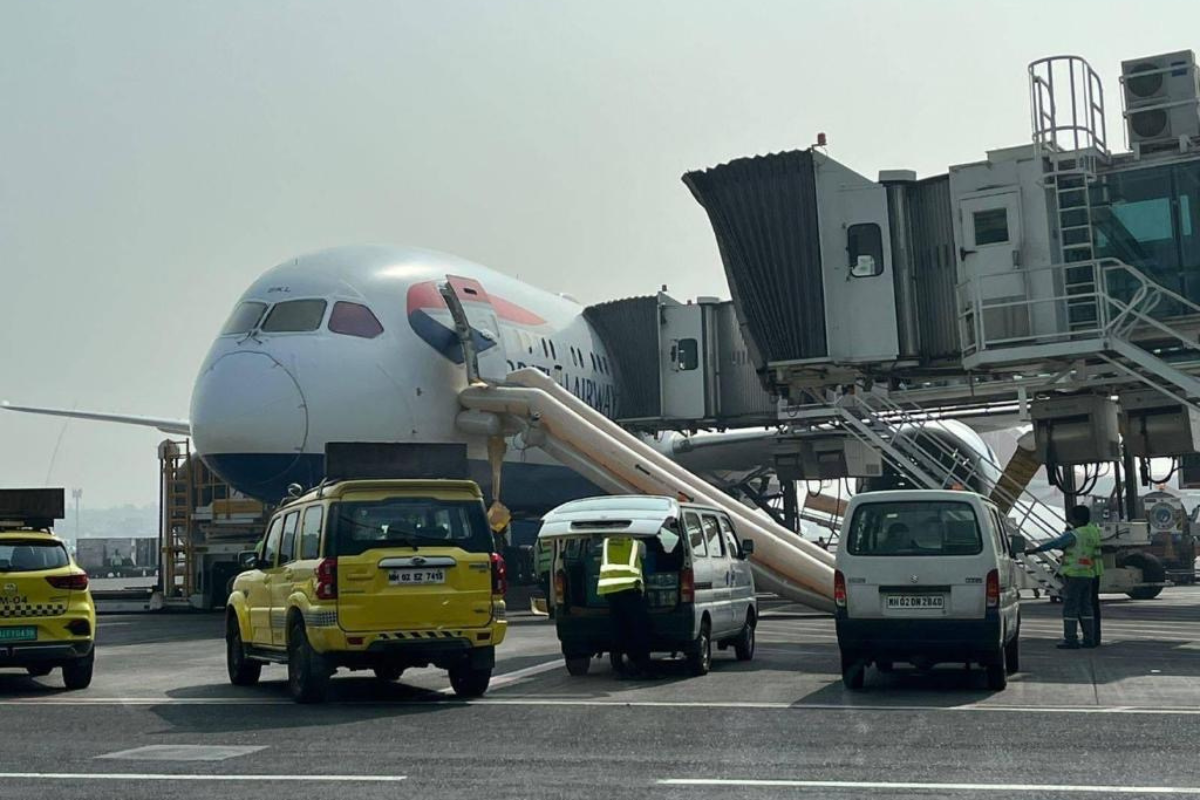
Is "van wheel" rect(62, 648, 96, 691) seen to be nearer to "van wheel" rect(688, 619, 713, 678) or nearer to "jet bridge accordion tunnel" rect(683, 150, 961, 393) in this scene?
"van wheel" rect(688, 619, 713, 678)

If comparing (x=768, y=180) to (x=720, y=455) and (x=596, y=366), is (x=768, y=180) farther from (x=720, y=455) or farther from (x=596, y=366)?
(x=720, y=455)

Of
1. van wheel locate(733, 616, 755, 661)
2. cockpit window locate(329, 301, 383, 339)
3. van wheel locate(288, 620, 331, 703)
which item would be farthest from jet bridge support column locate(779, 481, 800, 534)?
van wheel locate(288, 620, 331, 703)

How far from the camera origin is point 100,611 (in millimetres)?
33812

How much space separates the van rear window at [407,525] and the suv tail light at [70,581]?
12.2 feet

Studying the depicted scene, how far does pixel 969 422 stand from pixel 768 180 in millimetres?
17637

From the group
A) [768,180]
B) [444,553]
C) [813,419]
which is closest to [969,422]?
[813,419]

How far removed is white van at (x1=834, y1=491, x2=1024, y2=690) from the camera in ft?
46.0

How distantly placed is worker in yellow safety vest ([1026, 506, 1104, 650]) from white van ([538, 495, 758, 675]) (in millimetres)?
4222

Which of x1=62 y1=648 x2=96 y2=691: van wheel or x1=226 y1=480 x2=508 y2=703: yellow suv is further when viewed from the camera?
x1=62 y1=648 x2=96 y2=691: van wheel

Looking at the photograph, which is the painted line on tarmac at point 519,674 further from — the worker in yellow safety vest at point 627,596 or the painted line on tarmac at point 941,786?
the painted line on tarmac at point 941,786

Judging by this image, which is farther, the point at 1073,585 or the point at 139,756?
the point at 1073,585

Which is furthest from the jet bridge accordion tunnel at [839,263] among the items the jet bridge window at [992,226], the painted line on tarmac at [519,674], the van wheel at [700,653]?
the van wheel at [700,653]

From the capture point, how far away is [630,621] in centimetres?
1614

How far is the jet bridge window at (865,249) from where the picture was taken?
24391 millimetres
